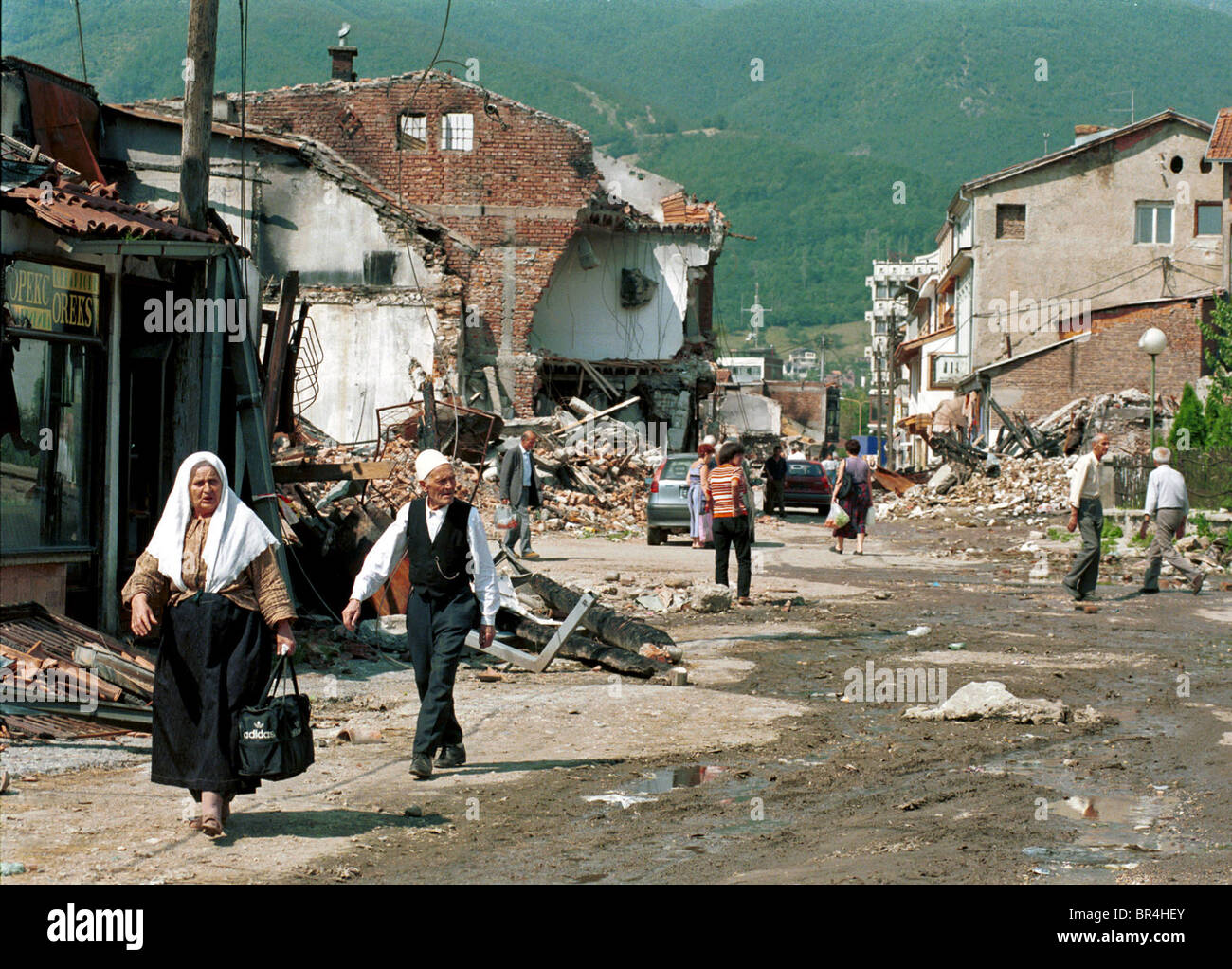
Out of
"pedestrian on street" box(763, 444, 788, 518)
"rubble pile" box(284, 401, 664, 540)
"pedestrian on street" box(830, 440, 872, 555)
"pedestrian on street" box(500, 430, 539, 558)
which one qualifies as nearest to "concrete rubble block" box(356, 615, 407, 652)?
"pedestrian on street" box(500, 430, 539, 558)

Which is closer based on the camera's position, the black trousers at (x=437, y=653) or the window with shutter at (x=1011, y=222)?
the black trousers at (x=437, y=653)

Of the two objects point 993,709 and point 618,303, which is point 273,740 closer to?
point 993,709

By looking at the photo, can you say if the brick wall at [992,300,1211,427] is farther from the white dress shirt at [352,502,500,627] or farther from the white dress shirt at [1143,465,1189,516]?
the white dress shirt at [352,502,500,627]

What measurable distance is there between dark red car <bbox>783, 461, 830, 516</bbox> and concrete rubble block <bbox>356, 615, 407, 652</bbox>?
26.0 meters

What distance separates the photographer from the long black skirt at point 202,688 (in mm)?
6246

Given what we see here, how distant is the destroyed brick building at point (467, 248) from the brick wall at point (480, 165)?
4cm

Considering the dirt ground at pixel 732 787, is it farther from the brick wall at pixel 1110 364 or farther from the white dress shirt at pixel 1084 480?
the brick wall at pixel 1110 364

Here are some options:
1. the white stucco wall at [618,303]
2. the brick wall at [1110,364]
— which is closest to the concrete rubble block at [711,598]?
the white stucco wall at [618,303]

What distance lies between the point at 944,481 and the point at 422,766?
36.2 m

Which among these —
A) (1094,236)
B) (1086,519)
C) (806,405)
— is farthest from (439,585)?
(806,405)

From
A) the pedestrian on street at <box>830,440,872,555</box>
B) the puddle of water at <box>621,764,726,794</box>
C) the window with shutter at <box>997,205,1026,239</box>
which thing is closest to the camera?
the puddle of water at <box>621,764,726,794</box>

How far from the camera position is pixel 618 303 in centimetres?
4422

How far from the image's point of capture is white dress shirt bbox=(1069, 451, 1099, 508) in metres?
16.4
